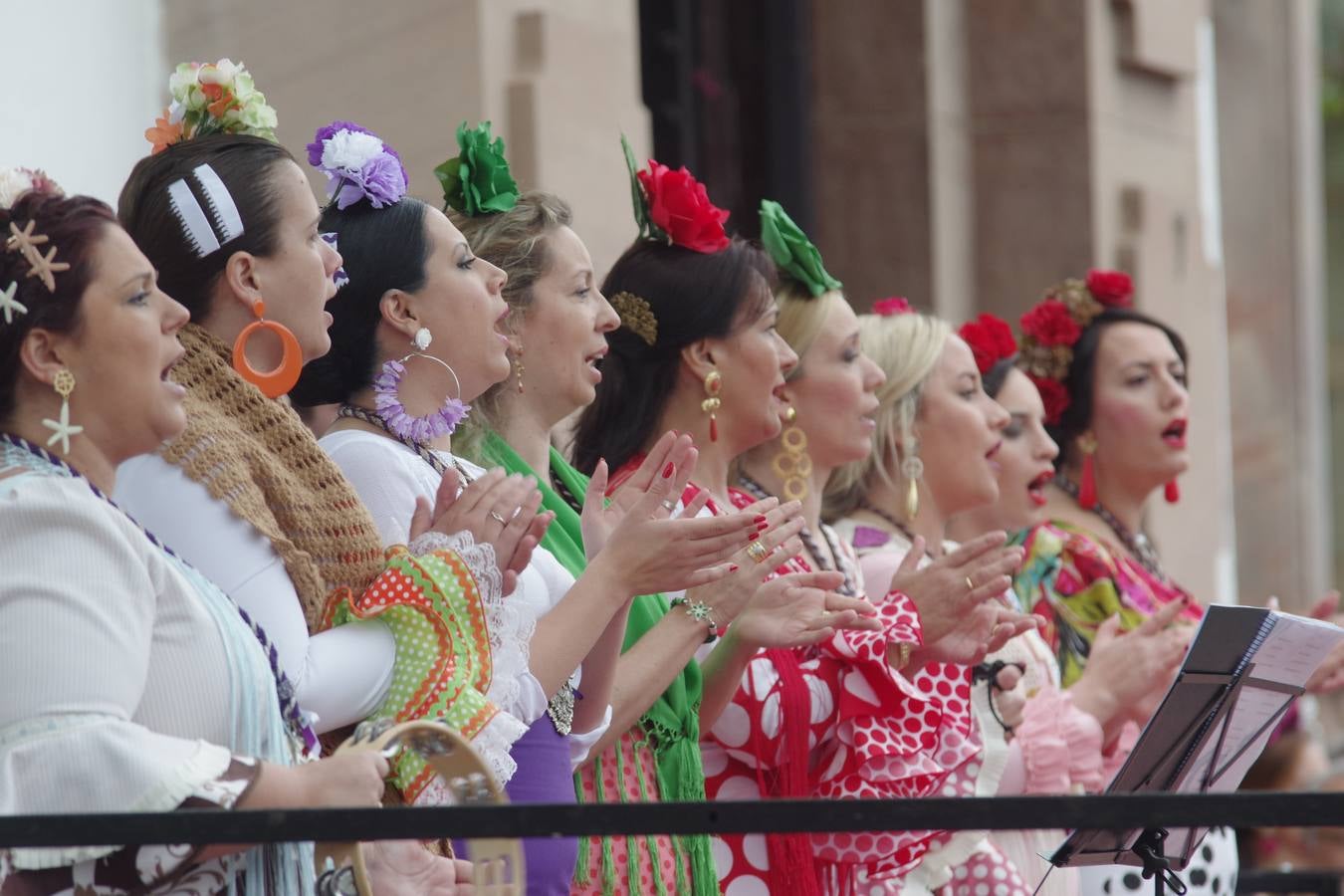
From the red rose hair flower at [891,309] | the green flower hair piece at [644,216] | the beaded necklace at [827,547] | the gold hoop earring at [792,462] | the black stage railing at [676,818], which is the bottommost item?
the black stage railing at [676,818]

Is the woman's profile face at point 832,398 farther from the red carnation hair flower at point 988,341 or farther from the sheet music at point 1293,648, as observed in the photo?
the sheet music at point 1293,648

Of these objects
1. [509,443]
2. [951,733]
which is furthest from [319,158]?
[951,733]

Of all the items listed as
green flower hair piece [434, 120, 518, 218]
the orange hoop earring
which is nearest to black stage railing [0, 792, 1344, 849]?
the orange hoop earring

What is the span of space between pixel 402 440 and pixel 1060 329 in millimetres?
3259

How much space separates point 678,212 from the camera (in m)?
4.30

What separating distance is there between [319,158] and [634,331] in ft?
3.17

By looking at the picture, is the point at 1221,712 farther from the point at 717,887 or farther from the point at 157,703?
the point at 157,703

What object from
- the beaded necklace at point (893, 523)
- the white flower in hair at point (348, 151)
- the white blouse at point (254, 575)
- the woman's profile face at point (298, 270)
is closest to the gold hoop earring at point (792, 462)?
the beaded necklace at point (893, 523)

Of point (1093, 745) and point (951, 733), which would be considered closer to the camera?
point (951, 733)

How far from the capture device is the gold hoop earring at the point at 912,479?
4.95 m

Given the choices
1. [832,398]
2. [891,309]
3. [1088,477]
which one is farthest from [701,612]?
[1088,477]

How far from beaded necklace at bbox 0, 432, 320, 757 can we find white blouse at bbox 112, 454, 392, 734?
3 cm

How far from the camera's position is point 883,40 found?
8773mm

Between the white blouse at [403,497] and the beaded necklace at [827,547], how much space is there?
3.63 ft
